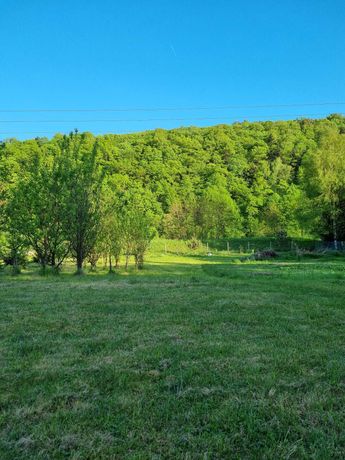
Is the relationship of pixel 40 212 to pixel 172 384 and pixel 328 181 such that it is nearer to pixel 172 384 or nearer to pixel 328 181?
pixel 172 384

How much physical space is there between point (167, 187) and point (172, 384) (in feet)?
195

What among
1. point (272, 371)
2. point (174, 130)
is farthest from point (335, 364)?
point (174, 130)

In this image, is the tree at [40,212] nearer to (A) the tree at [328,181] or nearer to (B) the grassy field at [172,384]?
(B) the grassy field at [172,384]

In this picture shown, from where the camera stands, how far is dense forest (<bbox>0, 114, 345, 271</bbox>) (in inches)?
556

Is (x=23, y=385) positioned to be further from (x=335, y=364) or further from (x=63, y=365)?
(x=335, y=364)

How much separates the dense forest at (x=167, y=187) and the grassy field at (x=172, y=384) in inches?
336

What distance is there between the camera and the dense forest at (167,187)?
46.4ft

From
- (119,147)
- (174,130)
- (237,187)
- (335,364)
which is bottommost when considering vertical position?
(335,364)

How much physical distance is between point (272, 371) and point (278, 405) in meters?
0.68

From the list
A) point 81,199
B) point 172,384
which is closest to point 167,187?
point 81,199

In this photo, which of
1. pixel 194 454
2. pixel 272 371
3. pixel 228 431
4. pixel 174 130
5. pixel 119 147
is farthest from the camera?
pixel 174 130

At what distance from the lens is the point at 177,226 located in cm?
5581

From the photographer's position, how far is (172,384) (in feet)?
9.80

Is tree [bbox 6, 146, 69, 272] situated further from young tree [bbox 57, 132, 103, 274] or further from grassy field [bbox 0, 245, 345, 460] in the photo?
Result: grassy field [bbox 0, 245, 345, 460]
